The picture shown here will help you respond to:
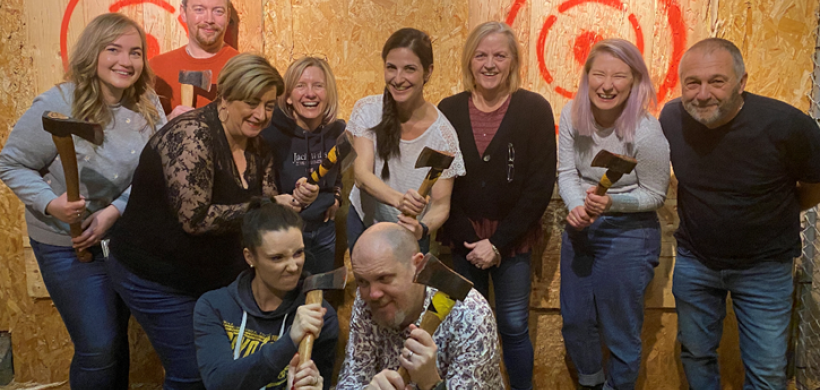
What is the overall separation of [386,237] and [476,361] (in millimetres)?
464

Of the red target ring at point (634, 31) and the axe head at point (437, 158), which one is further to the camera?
the red target ring at point (634, 31)

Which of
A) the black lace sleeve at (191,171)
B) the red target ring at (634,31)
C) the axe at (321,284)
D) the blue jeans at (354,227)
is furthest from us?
the red target ring at (634,31)

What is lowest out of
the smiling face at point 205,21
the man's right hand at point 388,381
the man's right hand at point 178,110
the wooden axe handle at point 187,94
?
the man's right hand at point 388,381

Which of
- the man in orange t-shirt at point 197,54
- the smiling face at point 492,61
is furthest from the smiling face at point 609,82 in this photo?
the man in orange t-shirt at point 197,54

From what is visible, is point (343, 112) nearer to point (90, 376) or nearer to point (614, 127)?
point (614, 127)

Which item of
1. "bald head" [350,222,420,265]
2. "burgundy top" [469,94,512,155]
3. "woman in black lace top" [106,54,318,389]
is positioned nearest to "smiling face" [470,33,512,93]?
"burgundy top" [469,94,512,155]

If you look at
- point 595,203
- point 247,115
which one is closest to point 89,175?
point 247,115

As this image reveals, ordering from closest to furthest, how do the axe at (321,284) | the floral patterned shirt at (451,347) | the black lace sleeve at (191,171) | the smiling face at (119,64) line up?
1. the floral patterned shirt at (451,347)
2. the axe at (321,284)
3. the black lace sleeve at (191,171)
4. the smiling face at (119,64)

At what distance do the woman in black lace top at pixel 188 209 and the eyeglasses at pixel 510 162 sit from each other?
3.42 ft

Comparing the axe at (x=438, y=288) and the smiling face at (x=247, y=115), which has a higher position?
the smiling face at (x=247, y=115)

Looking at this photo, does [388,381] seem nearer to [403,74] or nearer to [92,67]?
[403,74]

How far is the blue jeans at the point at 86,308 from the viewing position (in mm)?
2512

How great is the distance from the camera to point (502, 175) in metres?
2.83

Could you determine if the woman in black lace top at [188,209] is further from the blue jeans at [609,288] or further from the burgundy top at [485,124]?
the blue jeans at [609,288]
